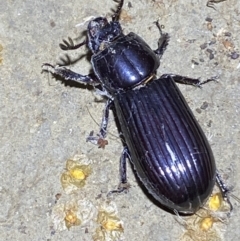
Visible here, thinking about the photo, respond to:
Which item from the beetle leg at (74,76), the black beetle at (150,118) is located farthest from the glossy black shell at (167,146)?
the beetle leg at (74,76)

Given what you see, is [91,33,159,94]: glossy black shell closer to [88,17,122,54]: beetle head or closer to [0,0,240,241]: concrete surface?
[88,17,122,54]: beetle head

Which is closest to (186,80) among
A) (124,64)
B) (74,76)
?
(124,64)

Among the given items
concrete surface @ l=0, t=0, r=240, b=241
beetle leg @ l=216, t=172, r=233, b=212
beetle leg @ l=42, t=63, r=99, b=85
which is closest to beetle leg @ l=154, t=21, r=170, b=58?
concrete surface @ l=0, t=0, r=240, b=241

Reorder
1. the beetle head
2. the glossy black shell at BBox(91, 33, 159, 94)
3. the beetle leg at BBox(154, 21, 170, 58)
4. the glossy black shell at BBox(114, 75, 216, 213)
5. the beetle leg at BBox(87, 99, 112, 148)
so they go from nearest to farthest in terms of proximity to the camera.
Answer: the glossy black shell at BBox(114, 75, 216, 213)
the glossy black shell at BBox(91, 33, 159, 94)
the beetle head
the beetle leg at BBox(87, 99, 112, 148)
the beetle leg at BBox(154, 21, 170, 58)

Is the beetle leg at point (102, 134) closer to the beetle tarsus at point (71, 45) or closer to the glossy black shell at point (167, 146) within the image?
the glossy black shell at point (167, 146)

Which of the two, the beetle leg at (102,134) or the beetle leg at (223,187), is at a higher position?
the beetle leg at (102,134)

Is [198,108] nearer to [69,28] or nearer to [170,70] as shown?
[170,70]

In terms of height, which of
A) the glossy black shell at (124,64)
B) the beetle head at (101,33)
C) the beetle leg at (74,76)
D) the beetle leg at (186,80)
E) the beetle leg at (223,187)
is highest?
the beetle head at (101,33)
